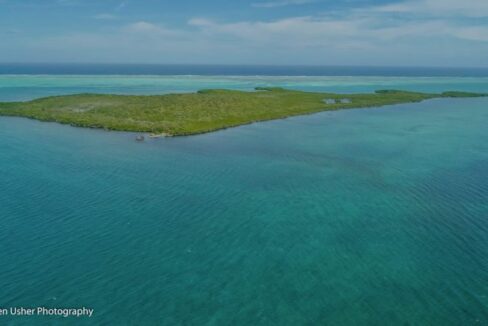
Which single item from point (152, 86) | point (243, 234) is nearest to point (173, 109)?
point (243, 234)

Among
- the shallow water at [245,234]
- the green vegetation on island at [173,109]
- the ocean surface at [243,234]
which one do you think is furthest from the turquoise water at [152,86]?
the ocean surface at [243,234]

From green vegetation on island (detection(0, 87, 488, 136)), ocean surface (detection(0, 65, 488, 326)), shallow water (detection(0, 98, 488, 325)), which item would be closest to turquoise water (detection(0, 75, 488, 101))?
green vegetation on island (detection(0, 87, 488, 136))

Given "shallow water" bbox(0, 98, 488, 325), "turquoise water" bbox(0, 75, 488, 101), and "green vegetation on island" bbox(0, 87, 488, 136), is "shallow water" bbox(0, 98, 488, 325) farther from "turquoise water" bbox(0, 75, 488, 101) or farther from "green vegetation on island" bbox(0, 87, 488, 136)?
"turquoise water" bbox(0, 75, 488, 101)

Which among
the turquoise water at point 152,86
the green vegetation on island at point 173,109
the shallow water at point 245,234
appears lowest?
the shallow water at point 245,234

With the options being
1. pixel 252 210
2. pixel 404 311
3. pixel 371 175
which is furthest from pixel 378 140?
pixel 404 311

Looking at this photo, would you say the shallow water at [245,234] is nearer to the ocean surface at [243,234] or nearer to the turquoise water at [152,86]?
the ocean surface at [243,234]

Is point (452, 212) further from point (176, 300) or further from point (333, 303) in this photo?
point (176, 300)

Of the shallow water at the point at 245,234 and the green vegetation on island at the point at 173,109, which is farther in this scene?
the green vegetation on island at the point at 173,109

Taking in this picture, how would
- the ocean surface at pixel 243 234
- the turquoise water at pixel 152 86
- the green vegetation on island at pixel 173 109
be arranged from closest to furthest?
the ocean surface at pixel 243 234 < the green vegetation on island at pixel 173 109 < the turquoise water at pixel 152 86
